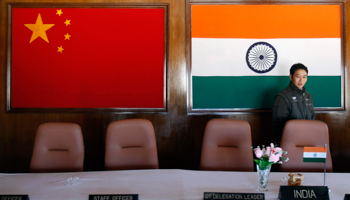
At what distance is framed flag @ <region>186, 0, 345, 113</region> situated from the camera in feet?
10.7

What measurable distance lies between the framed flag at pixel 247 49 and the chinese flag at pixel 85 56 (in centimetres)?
49

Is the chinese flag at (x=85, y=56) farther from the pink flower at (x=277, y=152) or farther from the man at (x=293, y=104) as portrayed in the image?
the pink flower at (x=277, y=152)

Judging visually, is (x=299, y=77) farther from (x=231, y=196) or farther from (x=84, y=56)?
(x=84, y=56)

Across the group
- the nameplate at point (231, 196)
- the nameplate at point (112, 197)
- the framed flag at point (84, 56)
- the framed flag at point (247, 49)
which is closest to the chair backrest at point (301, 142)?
the nameplate at point (231, 196)

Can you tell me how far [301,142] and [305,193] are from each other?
91 centimetres

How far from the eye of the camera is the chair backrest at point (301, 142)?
2189 millimetres

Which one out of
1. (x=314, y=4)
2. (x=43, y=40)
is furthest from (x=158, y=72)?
(x=314, y=4)

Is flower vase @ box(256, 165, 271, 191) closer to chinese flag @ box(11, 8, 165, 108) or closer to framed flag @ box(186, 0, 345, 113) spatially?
framed flag @ box(186, 0, 345, 113)

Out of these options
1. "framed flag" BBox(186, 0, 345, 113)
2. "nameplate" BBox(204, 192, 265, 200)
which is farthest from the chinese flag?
"nameplate" BBox(204, 192, 265, 200)

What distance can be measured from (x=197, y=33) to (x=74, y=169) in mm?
2013

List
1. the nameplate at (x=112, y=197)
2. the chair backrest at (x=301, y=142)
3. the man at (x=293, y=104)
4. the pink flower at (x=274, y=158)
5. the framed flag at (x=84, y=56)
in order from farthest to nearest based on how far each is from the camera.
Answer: the framed flag at (x=84, y=56)
the man at (x=293, y=104)
the chair backrest at (x=301, y=142)
the pink flower at (x=274, y=158)
the nameplate at (x=112, y=197)

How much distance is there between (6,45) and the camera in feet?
10.5

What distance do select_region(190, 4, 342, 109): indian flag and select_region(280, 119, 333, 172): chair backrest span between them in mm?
1040

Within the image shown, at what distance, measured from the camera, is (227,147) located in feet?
7.64
